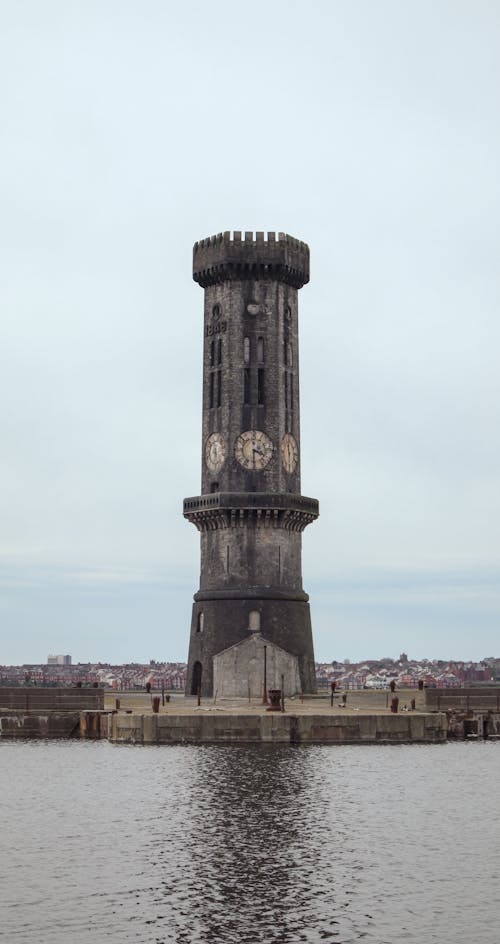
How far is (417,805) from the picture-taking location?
47094 millimetres

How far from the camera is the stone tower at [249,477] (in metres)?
80.1

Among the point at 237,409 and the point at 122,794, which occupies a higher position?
the point at 237,409

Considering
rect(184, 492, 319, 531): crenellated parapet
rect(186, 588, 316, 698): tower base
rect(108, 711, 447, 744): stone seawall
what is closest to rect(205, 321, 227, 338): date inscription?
rect(184, 492, 319, 531): crenellated parapet

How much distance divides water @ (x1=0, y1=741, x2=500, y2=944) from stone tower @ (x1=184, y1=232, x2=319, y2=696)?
19.6 metres

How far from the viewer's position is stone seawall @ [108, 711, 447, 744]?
6172cm

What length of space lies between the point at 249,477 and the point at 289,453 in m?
3.56

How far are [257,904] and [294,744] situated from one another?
3110 cm

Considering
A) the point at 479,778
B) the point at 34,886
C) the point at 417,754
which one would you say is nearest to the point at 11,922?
the point at 34,886

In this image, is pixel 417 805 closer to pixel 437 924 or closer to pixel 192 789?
pixel 192 789

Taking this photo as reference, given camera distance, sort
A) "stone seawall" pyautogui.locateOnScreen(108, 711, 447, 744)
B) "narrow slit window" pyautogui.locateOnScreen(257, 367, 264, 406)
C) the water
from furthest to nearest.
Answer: "narrow slit window" pyautogui.locateOnScreen(257, 367, 264, 406) < "stone seawall" pyautogui.locateOnScreen(108, 711, 447, 744) < the water

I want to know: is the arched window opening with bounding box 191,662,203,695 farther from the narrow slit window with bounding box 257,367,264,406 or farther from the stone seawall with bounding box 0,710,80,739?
the narrow slit window with bounding box 257,367,264,406

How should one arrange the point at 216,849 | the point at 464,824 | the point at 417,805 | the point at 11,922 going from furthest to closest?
the point at 417,805 < the point at 464,824 < the point at 216,849 < the point at 11,922

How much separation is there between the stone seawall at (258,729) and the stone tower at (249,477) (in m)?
15.2

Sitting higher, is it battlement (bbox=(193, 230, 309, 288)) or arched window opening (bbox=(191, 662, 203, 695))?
battlement (bbox=(193, 230, 309, 288))
